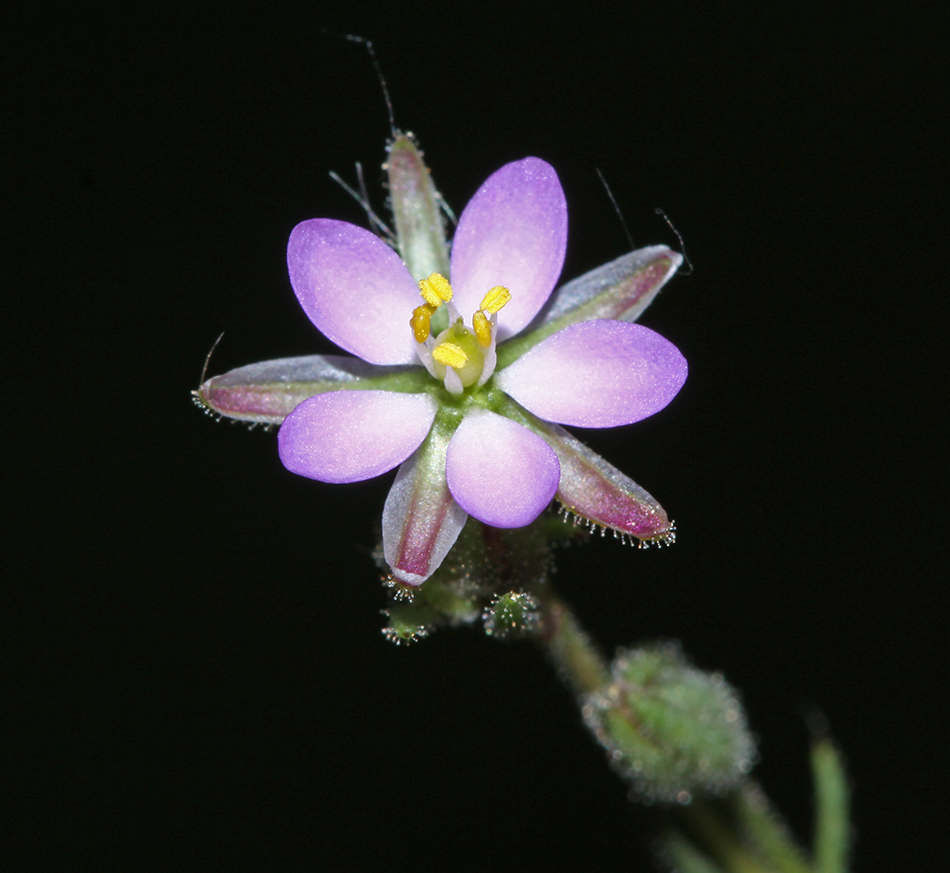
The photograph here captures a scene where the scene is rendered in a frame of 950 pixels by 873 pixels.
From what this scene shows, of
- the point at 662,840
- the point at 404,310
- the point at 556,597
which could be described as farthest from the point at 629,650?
the point at 404,310

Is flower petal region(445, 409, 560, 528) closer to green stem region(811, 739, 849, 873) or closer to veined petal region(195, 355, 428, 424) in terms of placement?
veined petal region(195, 355, 428, 424)

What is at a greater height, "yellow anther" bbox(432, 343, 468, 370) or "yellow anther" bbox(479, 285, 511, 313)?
"yellow anther" bbox(479, 285, 511, 313)

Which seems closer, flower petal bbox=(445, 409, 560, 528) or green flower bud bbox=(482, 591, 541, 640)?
flower petal bbox=(445, 409, 560, 528)

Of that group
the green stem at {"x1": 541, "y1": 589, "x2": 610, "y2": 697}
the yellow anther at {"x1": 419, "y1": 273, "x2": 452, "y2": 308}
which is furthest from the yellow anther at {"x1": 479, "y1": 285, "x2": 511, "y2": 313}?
the green stem at {"x1": 541, "y1": 589, "x2": 610, "y2": 697}

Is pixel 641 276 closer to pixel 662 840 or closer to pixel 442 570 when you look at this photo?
pixel 442 570

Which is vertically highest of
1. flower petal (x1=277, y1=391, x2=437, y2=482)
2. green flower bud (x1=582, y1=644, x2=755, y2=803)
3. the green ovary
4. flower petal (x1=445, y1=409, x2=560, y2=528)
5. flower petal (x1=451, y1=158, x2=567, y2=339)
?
flower petal (x1=451, y1=158, x2=567, y2=339)

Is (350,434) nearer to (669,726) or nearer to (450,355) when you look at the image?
(450,355)
